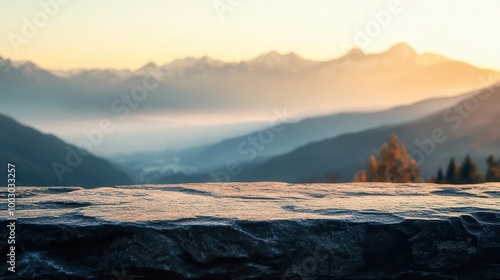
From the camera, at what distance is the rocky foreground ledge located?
8281 mm

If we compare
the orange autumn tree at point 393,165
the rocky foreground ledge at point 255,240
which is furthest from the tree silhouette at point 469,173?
the rocky foreground ledge at point 255,240

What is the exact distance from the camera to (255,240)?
843cm

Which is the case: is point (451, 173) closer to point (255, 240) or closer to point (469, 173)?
point (469, 173)

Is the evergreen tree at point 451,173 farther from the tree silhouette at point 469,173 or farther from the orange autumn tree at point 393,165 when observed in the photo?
the orange autumn tree at point 393,165

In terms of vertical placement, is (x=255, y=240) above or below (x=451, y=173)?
below

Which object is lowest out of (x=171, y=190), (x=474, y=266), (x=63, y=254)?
(x=474, y=266)

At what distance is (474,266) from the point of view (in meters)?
9.40

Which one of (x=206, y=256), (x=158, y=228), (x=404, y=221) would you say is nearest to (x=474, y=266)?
(x=404, y=221)

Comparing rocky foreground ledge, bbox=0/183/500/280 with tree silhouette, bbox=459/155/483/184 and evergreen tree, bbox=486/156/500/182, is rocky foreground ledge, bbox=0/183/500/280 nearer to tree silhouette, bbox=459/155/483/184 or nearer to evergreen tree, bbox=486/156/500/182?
evergreen tree, bbox=486/156/500/182

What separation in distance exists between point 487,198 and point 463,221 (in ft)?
8.22

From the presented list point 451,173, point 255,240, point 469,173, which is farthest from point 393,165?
point 255,240

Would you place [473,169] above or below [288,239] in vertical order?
above

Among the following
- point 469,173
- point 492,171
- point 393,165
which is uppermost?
point 469,173

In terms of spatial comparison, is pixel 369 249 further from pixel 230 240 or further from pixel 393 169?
pixel 393 169
